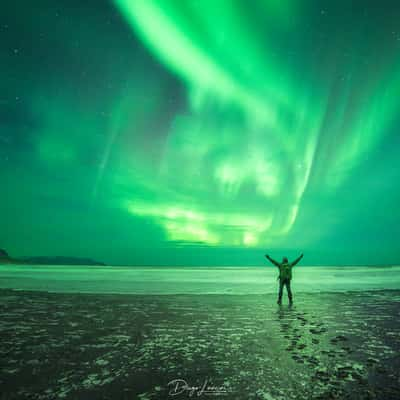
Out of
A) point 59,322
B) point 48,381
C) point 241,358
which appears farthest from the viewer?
point 59,322

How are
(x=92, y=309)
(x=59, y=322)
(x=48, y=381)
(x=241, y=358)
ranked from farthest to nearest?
(x=92, y=309), (x=59, y=322), (x=241, y=358), (x=48, y=381)

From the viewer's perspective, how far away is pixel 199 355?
26.4ft

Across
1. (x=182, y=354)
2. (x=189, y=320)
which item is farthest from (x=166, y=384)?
(x=189, y=320)

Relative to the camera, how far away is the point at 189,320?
12969mm

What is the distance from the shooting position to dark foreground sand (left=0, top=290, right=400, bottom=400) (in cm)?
583

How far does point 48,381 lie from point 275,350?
232 inches

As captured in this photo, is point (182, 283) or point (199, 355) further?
point (182, 283)

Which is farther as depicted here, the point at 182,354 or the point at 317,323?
the point at 317,323

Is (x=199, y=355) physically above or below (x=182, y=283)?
below

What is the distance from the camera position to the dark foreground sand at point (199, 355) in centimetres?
583

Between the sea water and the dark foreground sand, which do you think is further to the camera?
the sea water

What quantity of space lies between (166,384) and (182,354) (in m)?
2.09

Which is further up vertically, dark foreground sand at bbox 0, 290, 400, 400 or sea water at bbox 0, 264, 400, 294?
sea water at bbox 0, 264, 400, 294

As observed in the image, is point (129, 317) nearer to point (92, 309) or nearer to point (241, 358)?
point (92, 309)
